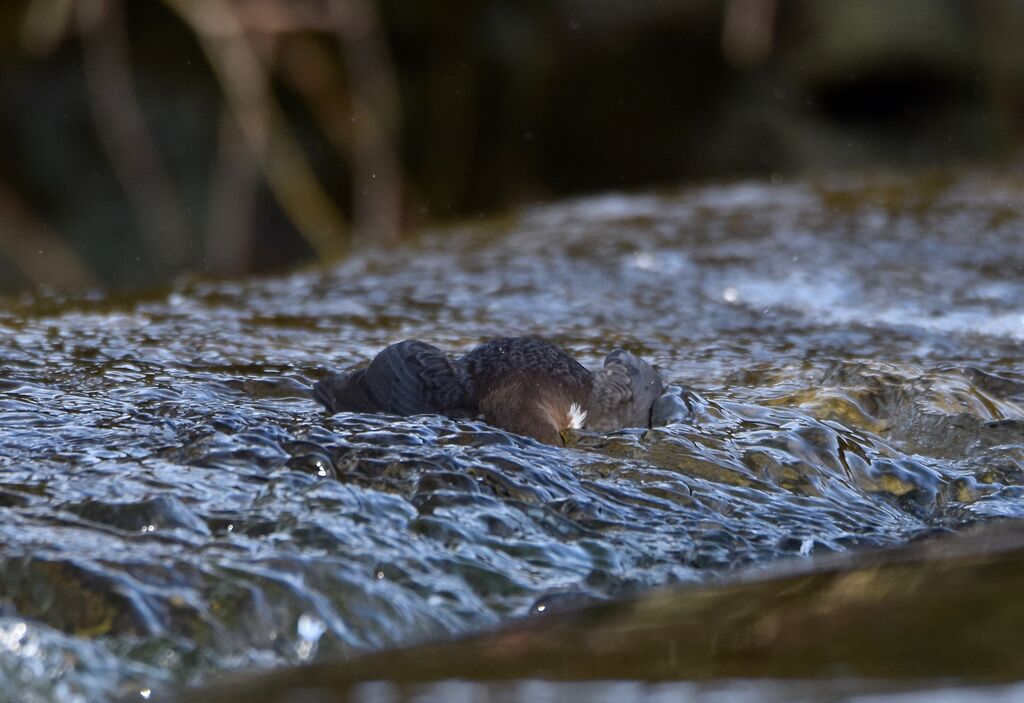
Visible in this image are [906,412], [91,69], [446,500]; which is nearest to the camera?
[446,500]

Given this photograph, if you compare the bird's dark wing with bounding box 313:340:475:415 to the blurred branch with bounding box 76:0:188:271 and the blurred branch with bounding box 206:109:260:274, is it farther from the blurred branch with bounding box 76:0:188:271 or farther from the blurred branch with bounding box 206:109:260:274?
the blurred branch with bounding box 76:0:188:271

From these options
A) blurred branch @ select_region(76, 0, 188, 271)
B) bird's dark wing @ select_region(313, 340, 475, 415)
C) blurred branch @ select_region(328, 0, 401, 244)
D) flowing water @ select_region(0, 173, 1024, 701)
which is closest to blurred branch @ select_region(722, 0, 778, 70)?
blurred branch @ select_region(328, 0, 401, 244)

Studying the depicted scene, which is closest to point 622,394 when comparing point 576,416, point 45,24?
point 576,416

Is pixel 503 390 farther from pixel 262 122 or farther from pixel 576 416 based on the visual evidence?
pixel 262 122

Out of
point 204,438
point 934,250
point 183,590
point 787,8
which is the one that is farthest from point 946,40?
point 183,590

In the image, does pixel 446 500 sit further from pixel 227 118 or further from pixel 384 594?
pixel 227 118

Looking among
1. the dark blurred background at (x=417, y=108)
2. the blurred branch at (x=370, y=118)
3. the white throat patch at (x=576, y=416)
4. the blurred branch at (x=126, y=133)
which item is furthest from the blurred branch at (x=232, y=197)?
the white throat patch at (x=576, y=416)

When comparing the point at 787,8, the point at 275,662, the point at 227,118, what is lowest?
the point at 275,662
